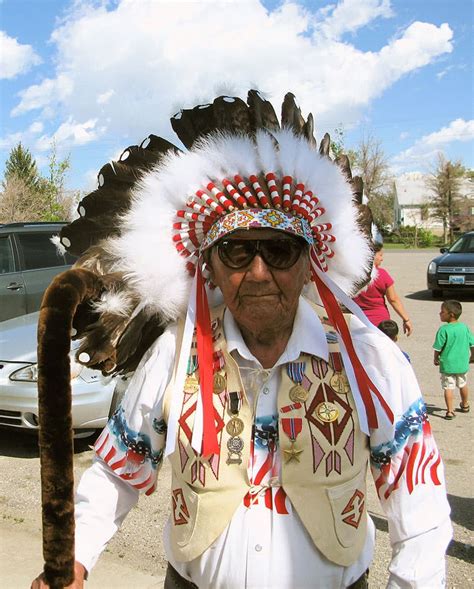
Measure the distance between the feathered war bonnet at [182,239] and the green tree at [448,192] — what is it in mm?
45924

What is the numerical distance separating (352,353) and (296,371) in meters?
0.17

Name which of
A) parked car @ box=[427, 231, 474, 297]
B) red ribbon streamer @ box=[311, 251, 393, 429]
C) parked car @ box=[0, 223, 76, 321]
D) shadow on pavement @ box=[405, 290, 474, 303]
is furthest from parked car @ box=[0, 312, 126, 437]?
shadow on pavement @ box=[405, 290, 474, 303]

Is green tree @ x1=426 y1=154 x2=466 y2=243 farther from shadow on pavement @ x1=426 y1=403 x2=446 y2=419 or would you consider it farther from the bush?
shadow on pavement @ x1=426 y1=403 x2=446 y2=419

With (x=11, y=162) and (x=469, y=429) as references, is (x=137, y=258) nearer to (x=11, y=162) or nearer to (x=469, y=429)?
(x=469, y=429)

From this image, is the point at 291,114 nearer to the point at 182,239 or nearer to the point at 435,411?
the point at 182,239

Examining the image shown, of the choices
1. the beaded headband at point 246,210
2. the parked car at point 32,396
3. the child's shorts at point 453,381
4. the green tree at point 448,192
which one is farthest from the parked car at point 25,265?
the green tree at point 448,192

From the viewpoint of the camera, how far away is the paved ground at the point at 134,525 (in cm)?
325

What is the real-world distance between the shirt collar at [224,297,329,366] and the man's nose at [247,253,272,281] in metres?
0.19

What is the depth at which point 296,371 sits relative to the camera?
1.75m

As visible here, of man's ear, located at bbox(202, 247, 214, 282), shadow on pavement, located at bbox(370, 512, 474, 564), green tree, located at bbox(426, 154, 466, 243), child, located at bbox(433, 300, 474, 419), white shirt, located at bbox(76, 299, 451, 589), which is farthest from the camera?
green tree, located at bbox(426, 154, 466, 243)

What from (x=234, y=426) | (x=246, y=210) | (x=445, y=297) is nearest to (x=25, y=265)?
(x=246, y=210)

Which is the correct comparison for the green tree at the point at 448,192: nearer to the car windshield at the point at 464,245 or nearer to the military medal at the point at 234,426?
the car windshield at the point at 464,245

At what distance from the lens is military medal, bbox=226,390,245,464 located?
1.67m

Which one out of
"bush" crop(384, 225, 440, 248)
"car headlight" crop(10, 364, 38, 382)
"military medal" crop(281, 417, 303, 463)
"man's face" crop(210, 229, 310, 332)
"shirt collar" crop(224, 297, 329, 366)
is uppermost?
"man's face" crop(210, 229, 310, 332)
